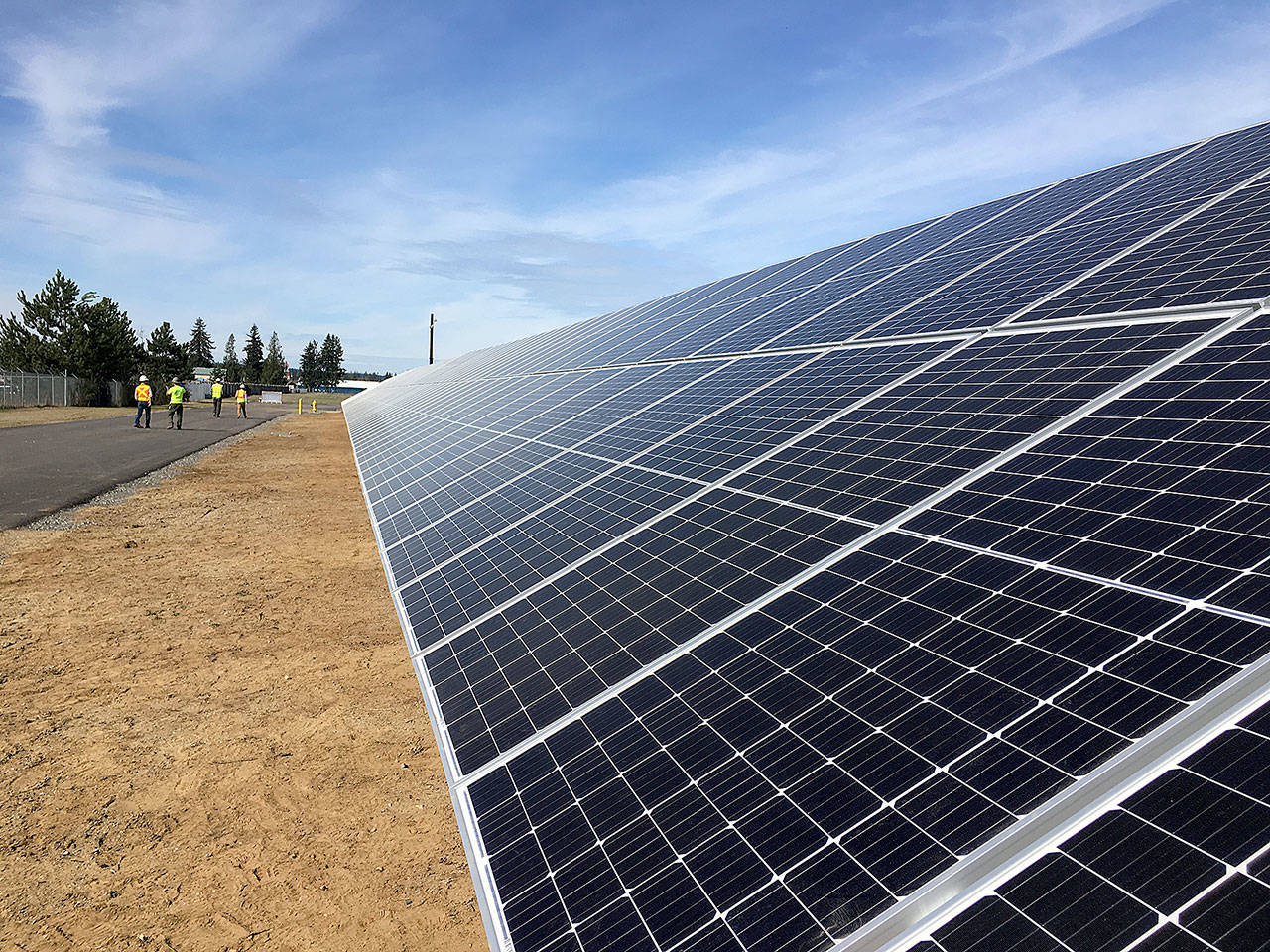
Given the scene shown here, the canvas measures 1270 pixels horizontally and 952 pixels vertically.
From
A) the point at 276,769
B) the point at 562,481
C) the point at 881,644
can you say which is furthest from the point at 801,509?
the point at 276,769

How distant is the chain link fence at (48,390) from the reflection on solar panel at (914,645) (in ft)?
214

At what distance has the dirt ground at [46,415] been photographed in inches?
1800

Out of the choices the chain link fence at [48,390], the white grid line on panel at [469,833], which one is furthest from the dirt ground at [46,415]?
the white grid line on panel at [469,833]

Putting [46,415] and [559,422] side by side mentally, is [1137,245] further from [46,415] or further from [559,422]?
[46,415]

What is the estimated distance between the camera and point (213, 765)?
27.2ft

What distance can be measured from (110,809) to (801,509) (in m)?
6.97

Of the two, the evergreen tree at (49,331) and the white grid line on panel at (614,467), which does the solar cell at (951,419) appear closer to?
the white grid line on panel at (614,467)

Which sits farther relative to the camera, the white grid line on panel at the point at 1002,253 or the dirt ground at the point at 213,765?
the white grid line on panel at the point at 1002,253

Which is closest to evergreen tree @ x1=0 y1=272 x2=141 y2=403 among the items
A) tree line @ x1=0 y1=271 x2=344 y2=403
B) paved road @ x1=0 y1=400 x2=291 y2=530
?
tree line @ x1=0 y1=271 x2=344 y2=403

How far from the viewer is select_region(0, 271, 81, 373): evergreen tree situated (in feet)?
224

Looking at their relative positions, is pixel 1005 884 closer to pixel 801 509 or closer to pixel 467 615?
pixel 801 509

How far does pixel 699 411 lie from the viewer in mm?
11906

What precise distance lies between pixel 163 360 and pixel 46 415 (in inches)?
1631

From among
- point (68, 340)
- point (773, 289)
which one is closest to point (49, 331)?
point (68, 340)
